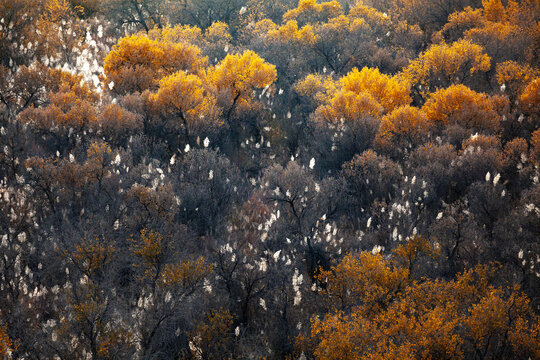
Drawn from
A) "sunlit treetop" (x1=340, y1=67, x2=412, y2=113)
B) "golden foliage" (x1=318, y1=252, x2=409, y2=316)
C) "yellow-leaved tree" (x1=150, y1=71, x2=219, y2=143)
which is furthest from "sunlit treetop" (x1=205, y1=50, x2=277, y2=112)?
"golden foliage" (x1=318, y1=252, x2=409, y2=316)

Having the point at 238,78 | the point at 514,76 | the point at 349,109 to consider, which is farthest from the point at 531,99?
the point at 238,78

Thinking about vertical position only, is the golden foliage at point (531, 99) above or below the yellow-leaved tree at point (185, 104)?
below

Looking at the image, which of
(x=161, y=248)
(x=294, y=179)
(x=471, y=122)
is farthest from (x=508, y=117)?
(x=161, y=248)

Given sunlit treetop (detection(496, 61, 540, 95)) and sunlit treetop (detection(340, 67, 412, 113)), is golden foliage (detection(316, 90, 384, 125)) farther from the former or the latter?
sunlit treetop (detection(496, 61, 540, 95))

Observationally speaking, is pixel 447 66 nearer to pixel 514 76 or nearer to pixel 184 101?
pixel 514 76

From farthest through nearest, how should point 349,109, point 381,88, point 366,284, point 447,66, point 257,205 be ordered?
point 447,66 → point 381,88 → point 349,109 → point 257,205 → point 366,284

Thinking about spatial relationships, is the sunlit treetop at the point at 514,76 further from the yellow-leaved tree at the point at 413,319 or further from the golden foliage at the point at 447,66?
the yellow-leaved tree at the point at 413,319

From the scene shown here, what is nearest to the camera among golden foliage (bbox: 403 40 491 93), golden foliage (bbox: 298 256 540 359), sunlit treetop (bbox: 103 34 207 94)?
golden foliage (bbox: 298 256 540 359)

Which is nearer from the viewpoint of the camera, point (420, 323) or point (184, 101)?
point (420, 323)

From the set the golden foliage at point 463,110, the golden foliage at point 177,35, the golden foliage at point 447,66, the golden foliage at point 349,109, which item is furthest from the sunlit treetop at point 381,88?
the golden foliage at point 177,35
